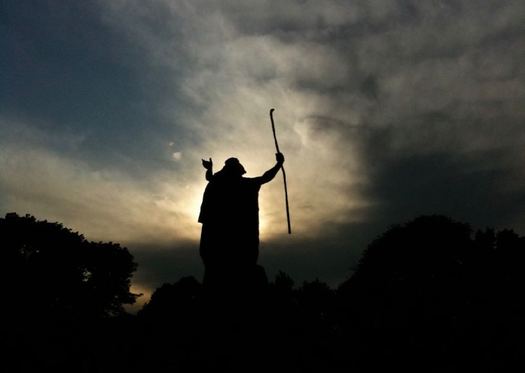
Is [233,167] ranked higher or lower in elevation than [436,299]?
lower

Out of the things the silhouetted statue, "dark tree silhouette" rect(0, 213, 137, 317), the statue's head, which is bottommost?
the silhouetted statue

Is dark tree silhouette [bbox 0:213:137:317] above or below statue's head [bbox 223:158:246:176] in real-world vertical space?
above

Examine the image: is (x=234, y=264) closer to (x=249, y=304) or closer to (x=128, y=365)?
(x=249, y=304)

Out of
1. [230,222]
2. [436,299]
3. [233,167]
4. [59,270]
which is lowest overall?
[230,222]

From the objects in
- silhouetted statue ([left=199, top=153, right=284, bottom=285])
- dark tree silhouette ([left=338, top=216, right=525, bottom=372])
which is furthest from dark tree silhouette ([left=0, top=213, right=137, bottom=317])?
silhouetted statue ([left=199, top=153, right=284, bottom=285])

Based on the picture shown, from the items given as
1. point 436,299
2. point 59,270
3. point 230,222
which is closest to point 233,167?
point 230,222

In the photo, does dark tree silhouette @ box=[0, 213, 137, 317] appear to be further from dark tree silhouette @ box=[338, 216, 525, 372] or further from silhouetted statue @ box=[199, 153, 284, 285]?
silhouetted statue @ box=[199, 153, 284, 285]

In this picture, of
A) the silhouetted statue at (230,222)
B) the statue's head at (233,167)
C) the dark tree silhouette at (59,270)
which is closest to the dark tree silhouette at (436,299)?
the silhouetted statue at (230,222)

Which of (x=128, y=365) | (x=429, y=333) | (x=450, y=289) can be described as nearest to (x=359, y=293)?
(x=450, y=289)

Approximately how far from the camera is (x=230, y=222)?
328 inches

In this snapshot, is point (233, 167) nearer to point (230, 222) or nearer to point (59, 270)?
point (230, 222)

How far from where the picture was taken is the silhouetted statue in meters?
7.93

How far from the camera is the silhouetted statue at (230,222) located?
7.93m

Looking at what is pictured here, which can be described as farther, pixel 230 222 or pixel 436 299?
pixel 436 299
